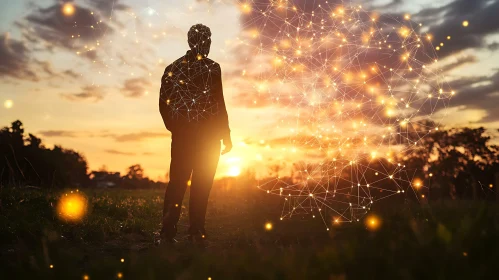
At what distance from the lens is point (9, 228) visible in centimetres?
602

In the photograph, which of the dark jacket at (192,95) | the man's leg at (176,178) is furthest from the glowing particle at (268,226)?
the dark jacket at (192,95)

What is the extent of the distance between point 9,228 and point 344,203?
6.52 meters

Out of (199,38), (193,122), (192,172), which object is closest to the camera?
(193,122)

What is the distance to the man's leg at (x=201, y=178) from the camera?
21.5ft

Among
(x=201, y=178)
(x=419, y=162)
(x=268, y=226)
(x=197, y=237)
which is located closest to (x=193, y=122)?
Result: (x=201, y=178)

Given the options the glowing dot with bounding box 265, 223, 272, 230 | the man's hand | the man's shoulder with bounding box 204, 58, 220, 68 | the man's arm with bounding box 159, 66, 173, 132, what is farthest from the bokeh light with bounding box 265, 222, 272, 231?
the man's shoulder with bounding box 204, 58, 220, 68

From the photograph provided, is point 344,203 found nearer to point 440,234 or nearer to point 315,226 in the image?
point 315,226

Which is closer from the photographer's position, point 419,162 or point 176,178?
point 176,178

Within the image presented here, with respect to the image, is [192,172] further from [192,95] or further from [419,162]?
[419,162]

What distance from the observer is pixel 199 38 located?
6.52 m

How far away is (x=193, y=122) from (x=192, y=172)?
79cm

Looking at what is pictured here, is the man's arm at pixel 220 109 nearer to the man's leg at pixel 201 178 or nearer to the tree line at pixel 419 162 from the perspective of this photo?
the man's leg at pixel 201 178

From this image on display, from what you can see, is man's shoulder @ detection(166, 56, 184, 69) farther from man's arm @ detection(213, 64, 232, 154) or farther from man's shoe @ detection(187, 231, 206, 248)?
man's shoe @ detection(187, 231, 206, 248)

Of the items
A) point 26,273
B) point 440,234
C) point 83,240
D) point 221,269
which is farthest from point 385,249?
point 83,240
